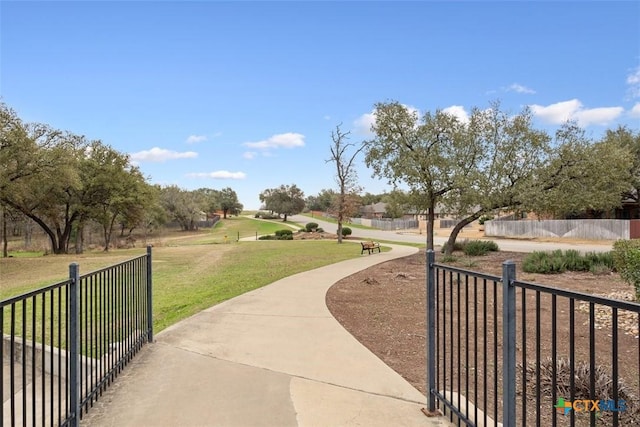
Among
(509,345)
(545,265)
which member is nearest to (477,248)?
(545,265)

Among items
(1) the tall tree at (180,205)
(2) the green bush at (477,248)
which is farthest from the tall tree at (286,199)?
(2) the green bush at (477,248)

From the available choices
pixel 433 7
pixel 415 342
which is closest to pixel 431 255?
pixel 415 342

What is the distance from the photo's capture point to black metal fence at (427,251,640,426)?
1.96 m

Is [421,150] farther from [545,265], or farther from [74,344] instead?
[74,344]

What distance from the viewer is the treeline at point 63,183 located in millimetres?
19484

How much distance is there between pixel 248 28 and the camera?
1217cm

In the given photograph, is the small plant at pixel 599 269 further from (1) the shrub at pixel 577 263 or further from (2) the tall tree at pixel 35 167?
(2) the tall tree at pixel 35 167

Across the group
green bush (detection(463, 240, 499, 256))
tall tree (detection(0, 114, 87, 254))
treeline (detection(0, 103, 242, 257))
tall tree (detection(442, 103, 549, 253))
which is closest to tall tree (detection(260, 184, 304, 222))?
treeline (detection(0, 103, 242, 257))

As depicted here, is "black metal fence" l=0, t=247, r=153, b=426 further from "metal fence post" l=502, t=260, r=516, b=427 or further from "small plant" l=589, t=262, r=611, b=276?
"small plant" l=589, t=262, r=611, b=276

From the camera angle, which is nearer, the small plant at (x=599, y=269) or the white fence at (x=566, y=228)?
the small plant at (x=599, y=269)

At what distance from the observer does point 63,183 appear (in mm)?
22750

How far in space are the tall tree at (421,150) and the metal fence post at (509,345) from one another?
1374 cm

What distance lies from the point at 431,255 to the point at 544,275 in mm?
11009

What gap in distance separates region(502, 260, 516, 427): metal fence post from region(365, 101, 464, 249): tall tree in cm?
1374
